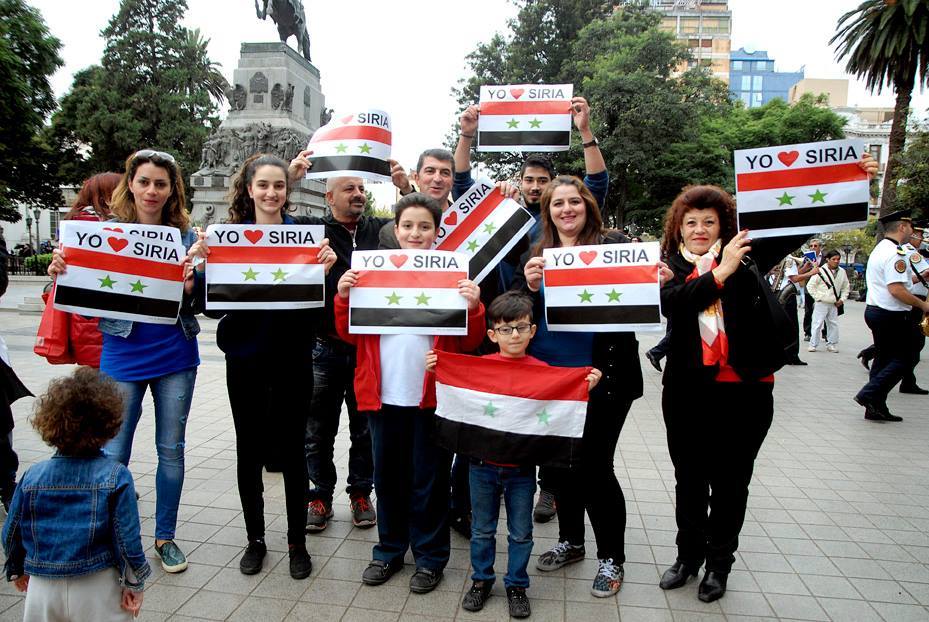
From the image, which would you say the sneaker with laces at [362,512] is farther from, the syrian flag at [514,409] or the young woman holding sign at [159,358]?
the syrian flag at [514,409]

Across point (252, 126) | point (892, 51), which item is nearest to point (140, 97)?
point (252, 126)

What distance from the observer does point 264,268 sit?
11.9 feet

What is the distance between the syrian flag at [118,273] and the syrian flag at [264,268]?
0.89 ft

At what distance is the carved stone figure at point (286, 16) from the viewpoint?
65.2 feet

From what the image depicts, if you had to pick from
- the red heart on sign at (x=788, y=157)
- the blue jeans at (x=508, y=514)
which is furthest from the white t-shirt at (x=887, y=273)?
the blue jeans at (x=508, y=514)

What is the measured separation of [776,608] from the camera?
3.46m

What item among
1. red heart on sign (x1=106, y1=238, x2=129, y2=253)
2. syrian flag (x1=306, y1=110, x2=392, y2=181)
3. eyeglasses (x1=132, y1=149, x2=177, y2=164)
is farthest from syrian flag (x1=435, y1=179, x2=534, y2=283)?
red heart on sign (x1=106, y1=238, x2=129, y2=253)

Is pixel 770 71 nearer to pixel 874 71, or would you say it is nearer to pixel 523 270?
pixel 874 71

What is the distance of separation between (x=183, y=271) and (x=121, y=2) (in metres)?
47.6

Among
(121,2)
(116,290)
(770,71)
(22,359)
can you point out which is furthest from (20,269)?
(770,71)

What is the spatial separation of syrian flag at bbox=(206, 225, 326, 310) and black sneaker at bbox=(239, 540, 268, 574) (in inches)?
56.6

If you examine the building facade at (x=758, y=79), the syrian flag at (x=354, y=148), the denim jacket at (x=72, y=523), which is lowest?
the denim jacket at (x=72, y=523)

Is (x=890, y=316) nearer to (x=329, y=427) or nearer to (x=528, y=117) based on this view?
(x=528, y=117)

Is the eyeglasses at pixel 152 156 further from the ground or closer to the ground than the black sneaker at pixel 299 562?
further from the ground
